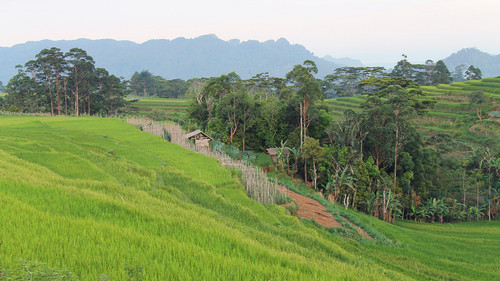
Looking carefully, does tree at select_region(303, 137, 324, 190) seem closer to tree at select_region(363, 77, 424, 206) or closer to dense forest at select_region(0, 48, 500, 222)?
dense forest at select_region(0, 48, 500, 222)

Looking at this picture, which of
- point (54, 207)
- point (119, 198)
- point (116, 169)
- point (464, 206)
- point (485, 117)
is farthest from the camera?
point (485, 117)

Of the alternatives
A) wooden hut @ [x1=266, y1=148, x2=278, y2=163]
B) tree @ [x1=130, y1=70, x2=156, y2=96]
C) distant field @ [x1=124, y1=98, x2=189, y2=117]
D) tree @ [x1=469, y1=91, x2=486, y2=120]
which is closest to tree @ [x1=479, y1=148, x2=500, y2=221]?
wooden hut @ [x1=266, y1=148, x2=278, y2=163]

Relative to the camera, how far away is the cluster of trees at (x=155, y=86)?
263ft

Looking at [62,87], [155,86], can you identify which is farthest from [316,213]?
[155,86]

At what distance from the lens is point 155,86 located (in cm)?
8512

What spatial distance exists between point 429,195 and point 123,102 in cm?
4339

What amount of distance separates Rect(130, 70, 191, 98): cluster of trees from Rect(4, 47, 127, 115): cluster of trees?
3275 cm

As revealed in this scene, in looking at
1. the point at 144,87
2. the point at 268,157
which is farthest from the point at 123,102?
the point at 144,87

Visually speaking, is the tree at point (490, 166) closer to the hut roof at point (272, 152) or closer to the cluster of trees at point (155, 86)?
the hut roof at point (272, 152)

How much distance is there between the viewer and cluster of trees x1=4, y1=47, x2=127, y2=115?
136ft

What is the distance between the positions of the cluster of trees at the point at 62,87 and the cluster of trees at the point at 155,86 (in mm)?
32753

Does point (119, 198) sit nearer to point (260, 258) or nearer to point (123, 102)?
point (260, 258)

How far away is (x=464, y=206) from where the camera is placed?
21.0 meters

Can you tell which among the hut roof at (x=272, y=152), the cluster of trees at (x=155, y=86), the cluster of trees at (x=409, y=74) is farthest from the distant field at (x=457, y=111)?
the cluster of trees at (x=155, y=86)
